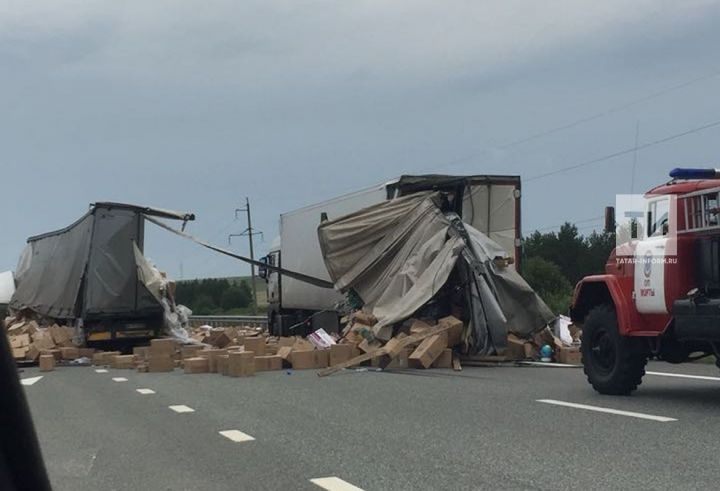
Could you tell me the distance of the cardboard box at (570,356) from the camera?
16484mm

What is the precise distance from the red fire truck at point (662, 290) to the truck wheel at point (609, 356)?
0.04 ft

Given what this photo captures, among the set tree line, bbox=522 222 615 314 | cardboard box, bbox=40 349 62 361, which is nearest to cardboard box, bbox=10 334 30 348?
cardboard box, bbox=40 349 62 361

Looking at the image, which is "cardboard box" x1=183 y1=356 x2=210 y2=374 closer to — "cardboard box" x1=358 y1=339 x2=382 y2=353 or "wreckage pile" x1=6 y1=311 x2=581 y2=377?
"wreckage pile" x1=6 y1=311 x2=581 y2=377

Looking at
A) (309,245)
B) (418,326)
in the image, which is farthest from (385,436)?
(309,245)

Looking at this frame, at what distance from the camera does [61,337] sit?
66.0ft

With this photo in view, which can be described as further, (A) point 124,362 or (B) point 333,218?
(B) point 333,218

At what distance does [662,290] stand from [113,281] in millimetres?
13694

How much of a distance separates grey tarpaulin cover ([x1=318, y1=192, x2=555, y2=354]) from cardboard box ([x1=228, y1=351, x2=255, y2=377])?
296 centimetres

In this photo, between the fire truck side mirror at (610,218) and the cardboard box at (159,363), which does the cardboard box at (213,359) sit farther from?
the fire truck side mirror at (610,218)

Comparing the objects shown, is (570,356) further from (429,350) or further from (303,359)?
(303,359)

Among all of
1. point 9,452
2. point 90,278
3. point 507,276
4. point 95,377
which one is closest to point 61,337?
point 90,278

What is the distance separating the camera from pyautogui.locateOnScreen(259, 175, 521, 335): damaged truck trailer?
18266 mm

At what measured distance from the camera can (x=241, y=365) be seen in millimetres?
14812

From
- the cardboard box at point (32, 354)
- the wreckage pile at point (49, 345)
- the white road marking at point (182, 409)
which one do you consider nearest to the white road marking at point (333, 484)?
the white road marking at point (182, 409)
